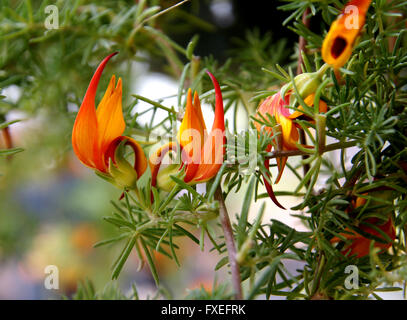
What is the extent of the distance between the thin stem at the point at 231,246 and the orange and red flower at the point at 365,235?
0.08 metres

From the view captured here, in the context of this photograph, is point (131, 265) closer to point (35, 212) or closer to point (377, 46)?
point (35, 212)

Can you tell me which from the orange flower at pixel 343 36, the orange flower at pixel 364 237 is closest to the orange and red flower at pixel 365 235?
the orange flower at pixel 364 237

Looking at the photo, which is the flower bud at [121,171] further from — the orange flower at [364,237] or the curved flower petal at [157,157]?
the orange flower at [364,237]

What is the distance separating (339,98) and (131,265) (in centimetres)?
87

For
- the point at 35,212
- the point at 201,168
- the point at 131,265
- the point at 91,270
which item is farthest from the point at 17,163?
the point at 201,168

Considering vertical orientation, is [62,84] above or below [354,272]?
above

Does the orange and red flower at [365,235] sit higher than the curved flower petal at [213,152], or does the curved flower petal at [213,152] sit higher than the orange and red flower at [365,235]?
the curved flower petal at [213,152]

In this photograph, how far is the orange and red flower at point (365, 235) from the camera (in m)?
0.27

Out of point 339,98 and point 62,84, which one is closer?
point 339,98

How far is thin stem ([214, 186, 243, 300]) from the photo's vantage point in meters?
0.20

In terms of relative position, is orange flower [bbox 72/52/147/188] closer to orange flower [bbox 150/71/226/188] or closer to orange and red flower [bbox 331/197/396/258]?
orange flower [bbox 150/71/226/188]
